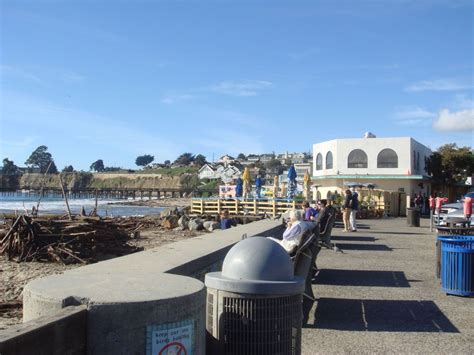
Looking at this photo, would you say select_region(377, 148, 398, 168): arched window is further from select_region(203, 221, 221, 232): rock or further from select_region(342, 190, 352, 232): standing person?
select_region(342, 190, 352, 232): standing person

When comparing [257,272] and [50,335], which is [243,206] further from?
[50,335]

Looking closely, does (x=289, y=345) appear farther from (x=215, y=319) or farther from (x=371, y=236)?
(x=371, y=236)

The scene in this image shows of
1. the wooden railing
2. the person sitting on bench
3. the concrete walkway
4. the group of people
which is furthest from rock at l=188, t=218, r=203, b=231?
the person sitting on bench

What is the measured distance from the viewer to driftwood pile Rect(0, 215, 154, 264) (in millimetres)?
12453

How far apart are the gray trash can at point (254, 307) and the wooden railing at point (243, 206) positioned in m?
22.4

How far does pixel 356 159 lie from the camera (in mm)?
42812

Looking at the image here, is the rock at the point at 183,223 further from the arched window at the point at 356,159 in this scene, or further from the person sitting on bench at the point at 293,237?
the person sitting on bench at the point at 293,237

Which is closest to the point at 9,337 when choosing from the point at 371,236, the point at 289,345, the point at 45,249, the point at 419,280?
the point at 289,345

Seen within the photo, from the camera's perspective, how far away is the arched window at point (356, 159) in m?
42.6

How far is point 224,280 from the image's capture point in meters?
3.85

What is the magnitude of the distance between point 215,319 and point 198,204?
→ 32391 millimetres

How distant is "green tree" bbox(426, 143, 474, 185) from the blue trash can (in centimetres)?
4145

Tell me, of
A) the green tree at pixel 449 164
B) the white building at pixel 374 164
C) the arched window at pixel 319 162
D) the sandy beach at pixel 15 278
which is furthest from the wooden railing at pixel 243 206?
the green tree at pixel 449 164

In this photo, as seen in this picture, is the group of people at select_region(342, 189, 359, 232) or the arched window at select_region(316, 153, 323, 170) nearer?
the group of people at select_region(342, 189, 359, 232)
